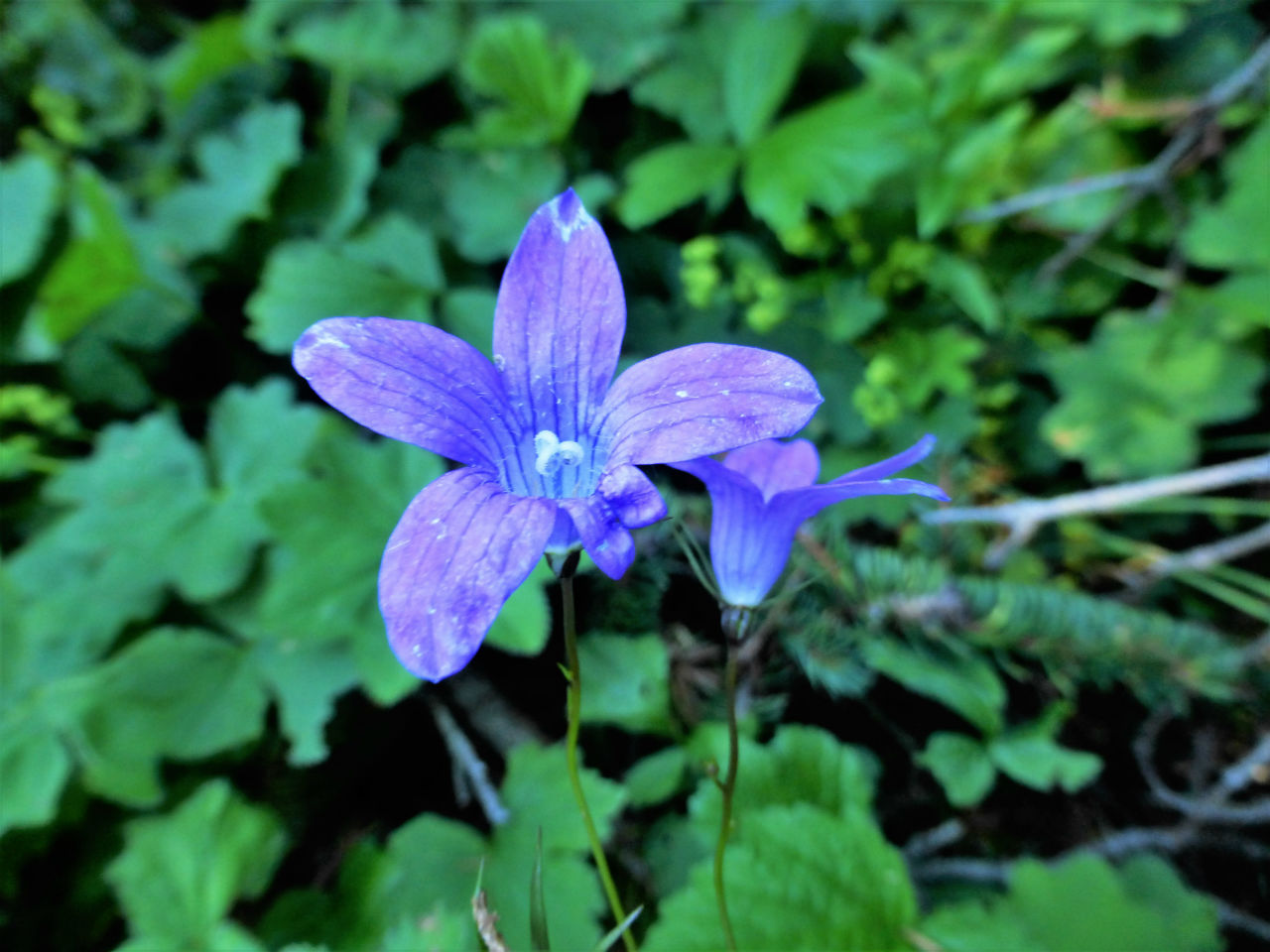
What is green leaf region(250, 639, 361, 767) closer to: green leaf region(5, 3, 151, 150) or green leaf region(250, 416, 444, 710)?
green leaf region(250, 416, 444, 710)

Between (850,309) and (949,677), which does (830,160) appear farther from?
(949,677)

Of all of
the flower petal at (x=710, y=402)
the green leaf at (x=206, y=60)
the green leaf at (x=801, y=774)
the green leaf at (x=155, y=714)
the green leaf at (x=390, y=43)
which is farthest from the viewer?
the green leaf at (x=206, y=60)

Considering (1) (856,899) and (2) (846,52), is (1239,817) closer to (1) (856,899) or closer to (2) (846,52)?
(1) (856,899)

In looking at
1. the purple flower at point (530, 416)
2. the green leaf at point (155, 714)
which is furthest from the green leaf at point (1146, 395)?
the green leaf at point (155, 714)

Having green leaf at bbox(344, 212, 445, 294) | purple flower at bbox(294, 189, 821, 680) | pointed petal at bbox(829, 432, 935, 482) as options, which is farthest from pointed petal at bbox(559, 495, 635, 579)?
green leaf at bbox(344, 212, 445, 294)

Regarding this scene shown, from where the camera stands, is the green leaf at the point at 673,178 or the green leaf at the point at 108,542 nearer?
the green leaf at the point at 108,542

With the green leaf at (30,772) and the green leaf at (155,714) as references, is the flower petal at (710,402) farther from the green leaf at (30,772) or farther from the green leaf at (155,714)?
the green leaf at (30,772)

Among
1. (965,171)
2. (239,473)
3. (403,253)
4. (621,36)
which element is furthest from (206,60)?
(965,171)
